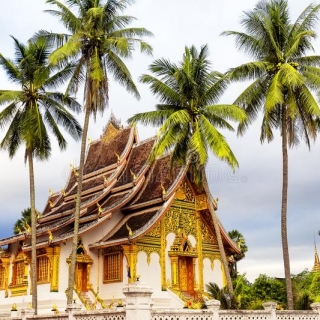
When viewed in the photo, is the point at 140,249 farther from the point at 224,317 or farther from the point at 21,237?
the point at 224,317

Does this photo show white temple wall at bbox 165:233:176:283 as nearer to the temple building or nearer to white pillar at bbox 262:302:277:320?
the temple building

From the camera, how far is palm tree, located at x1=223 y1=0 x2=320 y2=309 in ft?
61.5

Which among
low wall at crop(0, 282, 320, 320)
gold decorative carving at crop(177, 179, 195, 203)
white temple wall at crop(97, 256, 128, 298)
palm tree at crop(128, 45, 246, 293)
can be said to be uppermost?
palm tree at crop(128, 45, 246, 293)

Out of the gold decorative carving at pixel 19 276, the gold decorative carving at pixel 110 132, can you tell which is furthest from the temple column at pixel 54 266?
the gold decorative carving at pixel 110 132

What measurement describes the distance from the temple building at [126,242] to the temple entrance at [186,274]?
45 mm

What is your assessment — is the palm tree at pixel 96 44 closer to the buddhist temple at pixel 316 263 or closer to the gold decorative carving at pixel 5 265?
the gold decorative carving at pixel 5 265

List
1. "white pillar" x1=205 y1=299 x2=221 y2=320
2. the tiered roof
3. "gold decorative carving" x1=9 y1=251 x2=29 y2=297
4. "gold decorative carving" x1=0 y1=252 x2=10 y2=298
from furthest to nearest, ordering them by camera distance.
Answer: "gold decorative carving" x1=0 y1=252 x2=10 y2=298
"gold decorative carving" x1=9 y1=251 x2=29 y2=297
the tiered roof
"white pillar" x1=205 y1=299 x2=221 y2=320

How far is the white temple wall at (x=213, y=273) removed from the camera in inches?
974

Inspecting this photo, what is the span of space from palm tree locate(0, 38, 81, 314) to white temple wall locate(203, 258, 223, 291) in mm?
8622

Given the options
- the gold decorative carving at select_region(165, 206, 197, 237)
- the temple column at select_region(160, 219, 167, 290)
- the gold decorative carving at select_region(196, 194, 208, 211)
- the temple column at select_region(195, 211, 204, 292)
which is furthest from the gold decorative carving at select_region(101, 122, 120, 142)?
the temple column at select_region(160, 219, 167, 290)

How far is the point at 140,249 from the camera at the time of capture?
22.7 metres

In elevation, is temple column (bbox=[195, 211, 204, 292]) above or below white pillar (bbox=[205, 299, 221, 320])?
above

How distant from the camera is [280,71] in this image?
61.4 ft

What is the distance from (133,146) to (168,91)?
26.8 feet
